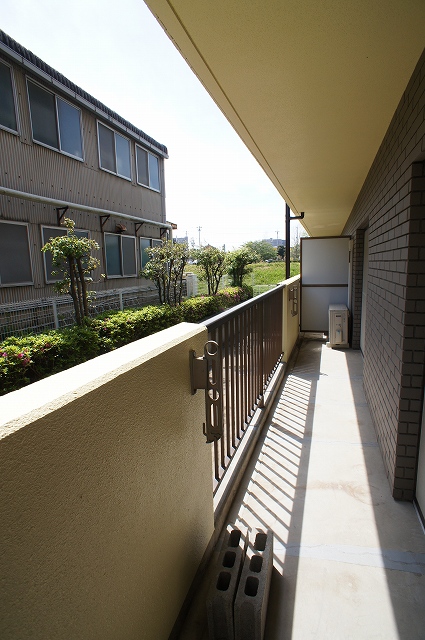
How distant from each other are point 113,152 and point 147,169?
196cm

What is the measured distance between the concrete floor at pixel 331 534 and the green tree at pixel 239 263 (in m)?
12.9

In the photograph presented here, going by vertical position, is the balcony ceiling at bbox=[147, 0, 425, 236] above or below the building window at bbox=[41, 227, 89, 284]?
above

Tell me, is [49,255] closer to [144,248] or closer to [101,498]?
[144,248]

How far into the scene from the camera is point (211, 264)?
45.6 ft

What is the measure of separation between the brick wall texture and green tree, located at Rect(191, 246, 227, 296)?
10775mm

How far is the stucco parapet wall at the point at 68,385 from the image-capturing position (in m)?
0.70

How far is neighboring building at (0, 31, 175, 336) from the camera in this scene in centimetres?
740

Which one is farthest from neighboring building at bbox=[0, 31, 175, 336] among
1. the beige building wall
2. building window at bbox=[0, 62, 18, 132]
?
the beige building wall

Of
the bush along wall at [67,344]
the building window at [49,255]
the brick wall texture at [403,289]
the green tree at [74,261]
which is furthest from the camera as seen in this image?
the building window at [49,255]

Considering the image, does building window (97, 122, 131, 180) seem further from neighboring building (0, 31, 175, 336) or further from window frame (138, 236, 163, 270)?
window frame (138, 236, 163, 270)

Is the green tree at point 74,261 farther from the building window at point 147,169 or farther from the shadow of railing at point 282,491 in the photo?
the building window at point 147,169

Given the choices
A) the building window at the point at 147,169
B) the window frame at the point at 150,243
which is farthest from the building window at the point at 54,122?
the window frame at the point at 150,243

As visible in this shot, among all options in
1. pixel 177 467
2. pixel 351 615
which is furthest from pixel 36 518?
pixel 351 615

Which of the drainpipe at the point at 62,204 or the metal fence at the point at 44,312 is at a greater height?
the drainpipe at the point at 62,204
